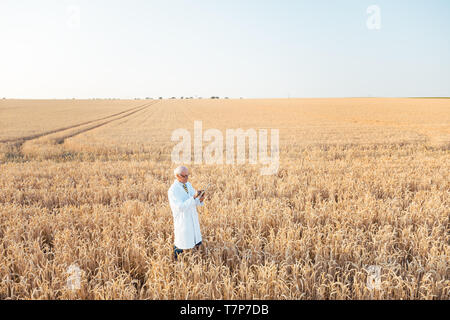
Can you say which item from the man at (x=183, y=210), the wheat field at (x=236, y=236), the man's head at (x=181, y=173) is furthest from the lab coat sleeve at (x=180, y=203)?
the wheat field at (x=236, y=236)

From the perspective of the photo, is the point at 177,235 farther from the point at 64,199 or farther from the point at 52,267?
the point at 64,199

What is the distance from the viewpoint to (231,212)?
579cm

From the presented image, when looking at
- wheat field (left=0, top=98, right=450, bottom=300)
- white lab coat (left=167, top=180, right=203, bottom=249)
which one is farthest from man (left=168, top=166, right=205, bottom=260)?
wheat field (left=0, top=98, right=450, bottom=300)

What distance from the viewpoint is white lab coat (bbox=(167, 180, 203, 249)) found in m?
3.62

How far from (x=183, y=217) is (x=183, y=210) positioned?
0.17 m

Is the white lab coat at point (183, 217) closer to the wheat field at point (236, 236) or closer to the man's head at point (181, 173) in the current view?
the man's head at point (181, 173)

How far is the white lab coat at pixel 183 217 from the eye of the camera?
3623 millimetres

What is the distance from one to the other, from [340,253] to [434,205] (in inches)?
135

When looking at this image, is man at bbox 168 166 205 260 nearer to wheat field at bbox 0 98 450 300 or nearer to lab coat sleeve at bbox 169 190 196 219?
lab coat sleeve at bbox 169 190 196 219

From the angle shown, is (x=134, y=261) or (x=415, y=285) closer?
(x=415, y=285)

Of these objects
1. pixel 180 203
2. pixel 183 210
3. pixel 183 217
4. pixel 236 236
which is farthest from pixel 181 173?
pixel 236 236

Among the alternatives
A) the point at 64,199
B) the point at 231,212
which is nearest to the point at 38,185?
the point at 64,199

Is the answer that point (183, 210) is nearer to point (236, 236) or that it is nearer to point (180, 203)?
point (180, 203)
